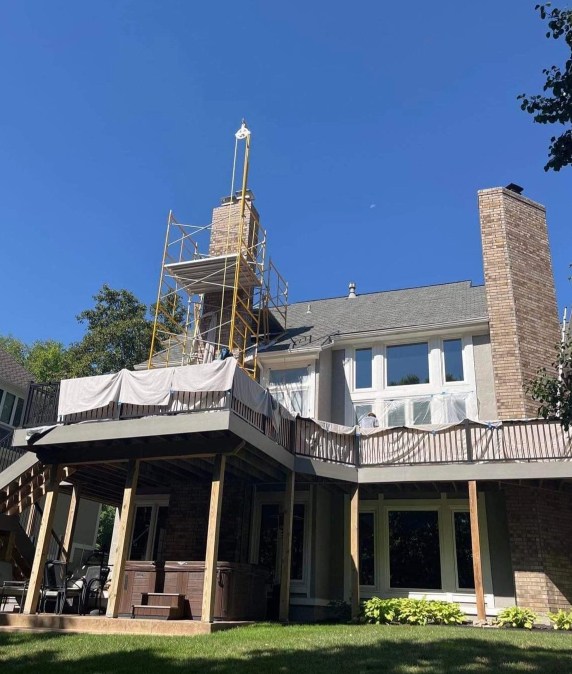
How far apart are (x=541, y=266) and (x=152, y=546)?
44.8 feet

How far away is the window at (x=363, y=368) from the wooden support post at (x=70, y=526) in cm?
815

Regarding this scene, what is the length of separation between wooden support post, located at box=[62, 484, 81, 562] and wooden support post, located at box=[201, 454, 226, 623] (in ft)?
15.1

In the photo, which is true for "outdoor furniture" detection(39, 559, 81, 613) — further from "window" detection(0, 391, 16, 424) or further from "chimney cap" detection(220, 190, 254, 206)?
"chimney cap" detection(220, 190, 254, 206)

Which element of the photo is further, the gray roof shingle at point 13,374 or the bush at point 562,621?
the gray roof shingle at point 13,374

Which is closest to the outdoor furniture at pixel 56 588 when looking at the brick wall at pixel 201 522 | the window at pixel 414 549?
the brick wall at pixel 201 522

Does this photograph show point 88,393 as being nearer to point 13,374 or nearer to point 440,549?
point 440,549

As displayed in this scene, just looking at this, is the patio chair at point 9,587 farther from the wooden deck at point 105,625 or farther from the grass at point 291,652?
the grass at point 291,652

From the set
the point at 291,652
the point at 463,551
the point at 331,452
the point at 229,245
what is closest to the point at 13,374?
the point at 229,245

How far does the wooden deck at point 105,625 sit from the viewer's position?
10.0m

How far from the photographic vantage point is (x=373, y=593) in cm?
1523

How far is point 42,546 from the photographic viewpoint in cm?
1191

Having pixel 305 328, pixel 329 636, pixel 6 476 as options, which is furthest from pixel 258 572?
pixel 305 328

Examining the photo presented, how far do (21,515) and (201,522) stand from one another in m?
8.85

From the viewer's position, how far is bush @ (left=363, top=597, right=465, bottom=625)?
12893mm
